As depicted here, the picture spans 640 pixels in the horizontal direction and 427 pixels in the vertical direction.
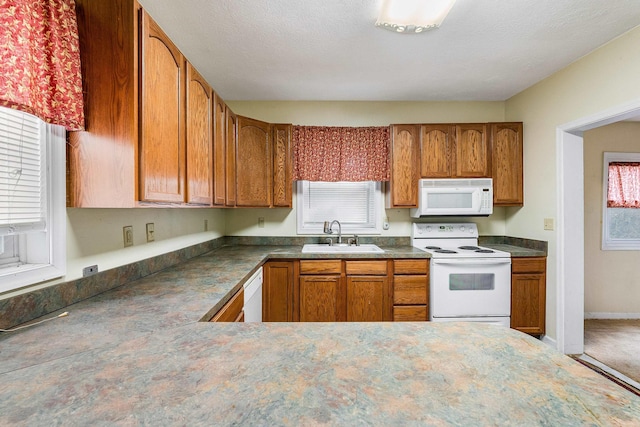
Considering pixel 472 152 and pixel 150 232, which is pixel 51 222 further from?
pixel 472 152

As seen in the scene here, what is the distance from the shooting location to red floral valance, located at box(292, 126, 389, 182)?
2.96m

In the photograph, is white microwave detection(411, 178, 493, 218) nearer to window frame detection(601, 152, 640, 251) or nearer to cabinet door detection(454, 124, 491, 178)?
cabinet door detection(454, 124, 491, 178)

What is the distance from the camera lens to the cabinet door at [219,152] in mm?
2031

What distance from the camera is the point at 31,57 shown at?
Result: 898mm

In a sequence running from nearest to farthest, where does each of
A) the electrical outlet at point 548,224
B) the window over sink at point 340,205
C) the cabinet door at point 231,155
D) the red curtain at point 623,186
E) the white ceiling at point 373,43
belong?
the white ceiling at point 373,43, the cabinet door at point 231,155, the electrical outlet at point 548,224, the window over sink at point 340,205, the red curtain at point 623,186

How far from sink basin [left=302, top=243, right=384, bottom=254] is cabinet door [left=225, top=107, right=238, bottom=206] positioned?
2.79 feet

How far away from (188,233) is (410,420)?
2.27m

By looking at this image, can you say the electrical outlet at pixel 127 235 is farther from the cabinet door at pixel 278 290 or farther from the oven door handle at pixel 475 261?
the oven door handle at pixel 475 261

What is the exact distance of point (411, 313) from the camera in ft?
8.60

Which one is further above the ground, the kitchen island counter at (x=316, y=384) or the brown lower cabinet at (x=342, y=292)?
the kitchen island counter at (x=316, y=384)

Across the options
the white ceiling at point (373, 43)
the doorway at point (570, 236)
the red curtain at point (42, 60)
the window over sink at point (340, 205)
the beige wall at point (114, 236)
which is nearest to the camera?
the red curtain at point (42, 60)

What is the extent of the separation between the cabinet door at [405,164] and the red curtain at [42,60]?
247 cm

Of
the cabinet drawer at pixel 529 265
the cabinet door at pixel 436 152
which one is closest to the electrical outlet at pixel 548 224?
the cabinet drawer at pixel 529 265

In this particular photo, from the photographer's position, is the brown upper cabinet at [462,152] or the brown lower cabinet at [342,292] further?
the brown upper cabinet at [462,152]
